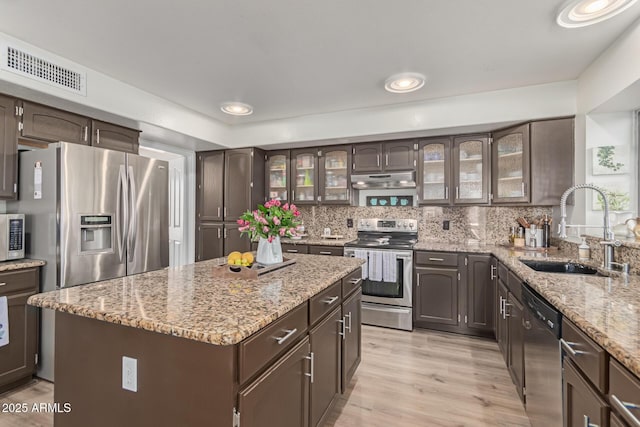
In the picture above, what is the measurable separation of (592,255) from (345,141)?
2.66m

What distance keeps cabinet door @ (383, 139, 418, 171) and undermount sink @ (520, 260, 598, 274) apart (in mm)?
1677

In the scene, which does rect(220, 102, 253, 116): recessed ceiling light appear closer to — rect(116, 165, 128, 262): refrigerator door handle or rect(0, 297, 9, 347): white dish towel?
rect(116, 165, 128, 262): refrigerator door handle

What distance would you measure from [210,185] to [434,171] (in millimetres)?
3100

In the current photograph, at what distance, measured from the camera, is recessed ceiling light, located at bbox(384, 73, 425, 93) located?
2.70 m

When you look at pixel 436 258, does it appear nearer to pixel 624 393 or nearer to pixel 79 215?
pixel 624 393

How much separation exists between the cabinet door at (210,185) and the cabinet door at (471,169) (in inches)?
123

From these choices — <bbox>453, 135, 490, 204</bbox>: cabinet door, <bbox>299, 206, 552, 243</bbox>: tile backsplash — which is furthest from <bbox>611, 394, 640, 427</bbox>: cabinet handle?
<bbox>299, 206, 552, 243</bbox>: tile backsplash

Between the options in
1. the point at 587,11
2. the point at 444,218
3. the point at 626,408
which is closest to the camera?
the point at 626,408

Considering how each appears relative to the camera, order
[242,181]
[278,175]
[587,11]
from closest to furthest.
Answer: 1. [587,11]
2. [242,181]
3. [278,175]

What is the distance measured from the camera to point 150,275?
1795 mm

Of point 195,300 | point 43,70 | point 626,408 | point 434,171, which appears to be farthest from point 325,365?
point 43,70

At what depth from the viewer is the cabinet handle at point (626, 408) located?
0.81 meters

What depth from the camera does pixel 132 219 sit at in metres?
2.82

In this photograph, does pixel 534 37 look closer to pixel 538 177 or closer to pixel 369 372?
pixel 538 177
